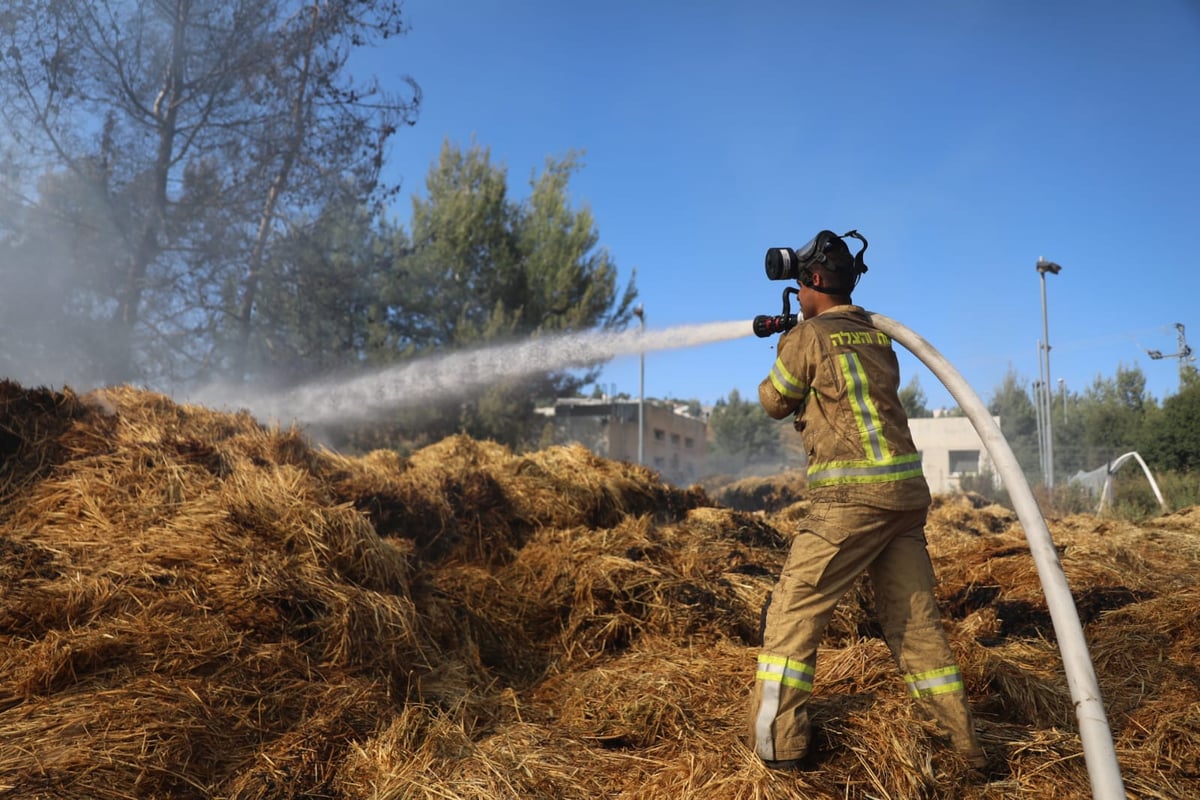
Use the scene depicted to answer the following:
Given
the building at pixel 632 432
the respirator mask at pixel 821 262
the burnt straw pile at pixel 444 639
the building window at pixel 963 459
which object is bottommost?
the burnt straw pile at pixel 444 639

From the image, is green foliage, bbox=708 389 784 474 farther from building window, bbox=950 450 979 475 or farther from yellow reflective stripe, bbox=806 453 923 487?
yellow reflective stripe, bbox=806 453 923 487

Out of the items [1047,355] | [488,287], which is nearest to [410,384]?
[488,287]

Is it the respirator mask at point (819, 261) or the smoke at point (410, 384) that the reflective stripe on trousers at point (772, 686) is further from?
the smoke at point (410, 384)

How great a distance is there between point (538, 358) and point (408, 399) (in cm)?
335

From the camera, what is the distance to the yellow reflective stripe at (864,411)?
2973 mm

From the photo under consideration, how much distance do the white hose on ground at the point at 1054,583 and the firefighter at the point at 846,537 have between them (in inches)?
6.2

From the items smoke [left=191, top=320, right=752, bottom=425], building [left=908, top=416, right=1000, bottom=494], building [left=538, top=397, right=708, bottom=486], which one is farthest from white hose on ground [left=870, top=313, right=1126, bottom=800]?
building [left=908, top=416, right=1000, bottom=494]

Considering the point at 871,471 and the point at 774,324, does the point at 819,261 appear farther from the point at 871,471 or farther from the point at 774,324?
the point at 871,471

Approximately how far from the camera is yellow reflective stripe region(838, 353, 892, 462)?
9.75 ft

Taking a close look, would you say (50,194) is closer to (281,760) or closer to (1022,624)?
(281,760)

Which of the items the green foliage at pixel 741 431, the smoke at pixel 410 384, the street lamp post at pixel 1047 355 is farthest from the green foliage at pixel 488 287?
the green foliage at pixel 741 431

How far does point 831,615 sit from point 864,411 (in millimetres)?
735

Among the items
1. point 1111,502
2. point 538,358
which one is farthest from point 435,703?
point 538,358

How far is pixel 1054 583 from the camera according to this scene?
272 centimetres
